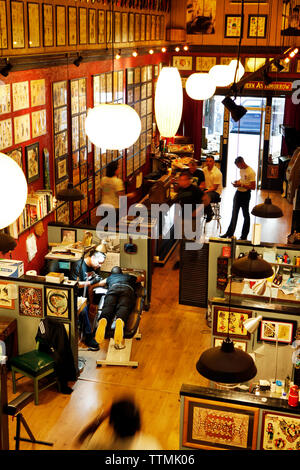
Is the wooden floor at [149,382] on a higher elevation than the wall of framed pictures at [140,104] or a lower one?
lower

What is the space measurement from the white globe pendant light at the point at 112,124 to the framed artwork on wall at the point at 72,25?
13.2 ft

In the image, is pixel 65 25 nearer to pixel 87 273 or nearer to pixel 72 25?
pixel 72 25

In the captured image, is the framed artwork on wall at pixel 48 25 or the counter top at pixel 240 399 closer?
the counter top at pixel 240 399

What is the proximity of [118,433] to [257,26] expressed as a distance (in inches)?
412

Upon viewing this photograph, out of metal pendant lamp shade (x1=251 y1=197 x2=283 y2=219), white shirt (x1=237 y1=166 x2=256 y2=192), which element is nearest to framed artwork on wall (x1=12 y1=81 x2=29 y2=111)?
metal pendant lamp shade (x1=251 y1=197 x2=283 y2=219)

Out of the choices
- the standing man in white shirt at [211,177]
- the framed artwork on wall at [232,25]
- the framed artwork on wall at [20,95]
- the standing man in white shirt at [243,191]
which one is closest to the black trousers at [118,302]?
the framed artwork on wall at [20,95]

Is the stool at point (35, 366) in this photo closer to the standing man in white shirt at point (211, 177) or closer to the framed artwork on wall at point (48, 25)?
the framed artwork on wall at point (48, 25)

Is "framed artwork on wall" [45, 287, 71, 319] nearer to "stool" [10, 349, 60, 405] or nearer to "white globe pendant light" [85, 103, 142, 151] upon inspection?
"stool" [10, 349, 60, 405]

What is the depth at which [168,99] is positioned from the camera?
5000mm

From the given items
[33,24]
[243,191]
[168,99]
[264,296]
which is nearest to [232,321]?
[264,296]

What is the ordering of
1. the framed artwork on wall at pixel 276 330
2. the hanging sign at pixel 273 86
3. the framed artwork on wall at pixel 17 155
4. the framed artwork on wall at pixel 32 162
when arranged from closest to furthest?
the framed artwork on wall at pixel 276 330
the framed artwork on wall at pixel 17 155
the framed artwork on wall at pixel 32 162
the hanging sign at pixel 273 86

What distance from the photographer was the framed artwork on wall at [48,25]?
7.23 meters

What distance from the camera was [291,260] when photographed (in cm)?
734
